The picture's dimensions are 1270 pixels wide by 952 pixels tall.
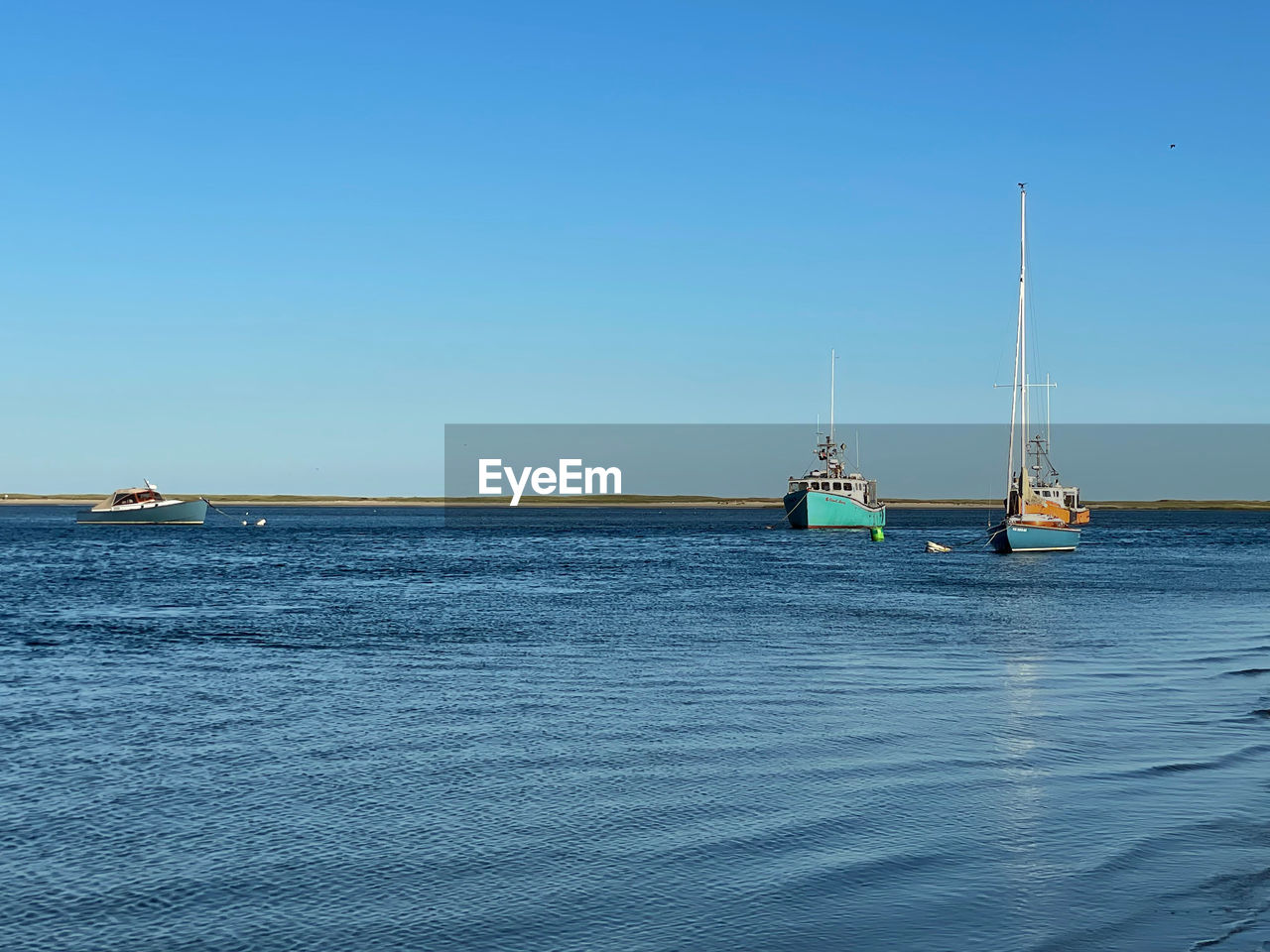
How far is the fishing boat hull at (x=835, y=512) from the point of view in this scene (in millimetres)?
114688

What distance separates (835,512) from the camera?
11675 cm

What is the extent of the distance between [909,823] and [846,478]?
104997 mm

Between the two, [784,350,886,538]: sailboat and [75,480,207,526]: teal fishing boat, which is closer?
[784,350,886,538]: sailboat

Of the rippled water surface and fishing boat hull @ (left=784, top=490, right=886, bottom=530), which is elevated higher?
fishing boat hull @ (left=784, top=490, right=886, bottom=530)

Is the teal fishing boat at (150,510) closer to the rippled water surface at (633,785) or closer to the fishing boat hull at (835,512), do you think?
the fishing boat hull at (835,512)

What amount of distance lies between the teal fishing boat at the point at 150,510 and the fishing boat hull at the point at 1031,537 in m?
119

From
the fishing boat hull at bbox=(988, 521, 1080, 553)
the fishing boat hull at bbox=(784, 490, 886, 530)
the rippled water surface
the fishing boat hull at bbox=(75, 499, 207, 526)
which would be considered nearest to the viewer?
the rippled water surface

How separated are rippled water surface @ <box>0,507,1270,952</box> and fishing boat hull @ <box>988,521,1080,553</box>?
3598 centimetres

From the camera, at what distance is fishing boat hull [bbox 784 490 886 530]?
115 m

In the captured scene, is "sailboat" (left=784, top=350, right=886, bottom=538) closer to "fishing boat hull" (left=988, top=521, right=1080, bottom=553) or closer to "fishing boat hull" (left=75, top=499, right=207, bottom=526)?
"fishing boat hull" (left=988, top=521, right=1080, bottom=553)

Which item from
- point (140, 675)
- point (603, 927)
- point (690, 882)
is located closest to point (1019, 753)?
point (690, 882)

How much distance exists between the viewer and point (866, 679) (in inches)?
930

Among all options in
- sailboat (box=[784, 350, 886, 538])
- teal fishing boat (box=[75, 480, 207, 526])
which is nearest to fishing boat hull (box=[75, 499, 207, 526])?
teal fishing boat (box=[75, 480, 207, 526])

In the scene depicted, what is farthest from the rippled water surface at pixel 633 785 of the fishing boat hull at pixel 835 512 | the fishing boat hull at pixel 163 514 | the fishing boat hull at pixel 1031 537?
the fishing boat hull at pixel 163 514
